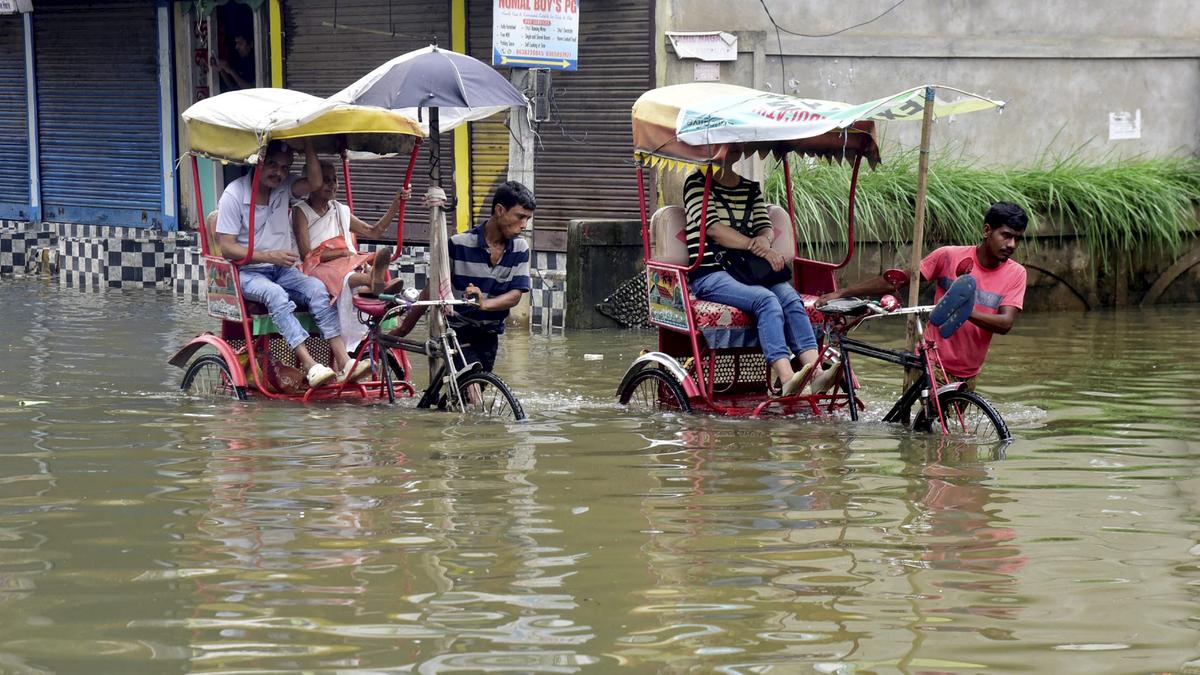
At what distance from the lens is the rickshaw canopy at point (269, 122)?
9.05 m

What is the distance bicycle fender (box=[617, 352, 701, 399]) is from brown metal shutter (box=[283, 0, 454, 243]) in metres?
5.98

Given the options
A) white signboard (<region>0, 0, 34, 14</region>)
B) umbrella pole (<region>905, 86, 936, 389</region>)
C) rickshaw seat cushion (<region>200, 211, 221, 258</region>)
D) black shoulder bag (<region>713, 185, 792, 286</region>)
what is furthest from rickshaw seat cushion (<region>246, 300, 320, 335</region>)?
white signboard (<region>0, 0, 34, 14</region>)

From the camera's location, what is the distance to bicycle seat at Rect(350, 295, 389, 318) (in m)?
9.18

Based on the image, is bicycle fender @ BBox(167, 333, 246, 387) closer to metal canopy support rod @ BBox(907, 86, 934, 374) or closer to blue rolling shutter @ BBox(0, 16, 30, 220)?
metal canopy support rod @ BBox(907, 86, 934, 374)

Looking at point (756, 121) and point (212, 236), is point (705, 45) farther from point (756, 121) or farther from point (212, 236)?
point (756, 121)

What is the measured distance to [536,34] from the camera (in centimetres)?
1330

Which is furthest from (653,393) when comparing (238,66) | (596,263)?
(238,66)

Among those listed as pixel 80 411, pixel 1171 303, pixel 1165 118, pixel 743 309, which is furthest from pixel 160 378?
pixel 1165 118

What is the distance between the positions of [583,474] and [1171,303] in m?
9.90

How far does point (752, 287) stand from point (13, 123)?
12427 mm

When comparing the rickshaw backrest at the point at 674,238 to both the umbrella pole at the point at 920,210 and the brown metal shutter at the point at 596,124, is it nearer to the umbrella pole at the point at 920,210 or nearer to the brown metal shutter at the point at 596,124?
the umbrella pole at the point at 920,210

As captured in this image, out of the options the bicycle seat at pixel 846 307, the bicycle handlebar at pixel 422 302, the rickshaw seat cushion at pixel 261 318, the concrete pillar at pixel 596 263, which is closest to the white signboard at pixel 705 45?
the concrete pillar at pixel 596 263

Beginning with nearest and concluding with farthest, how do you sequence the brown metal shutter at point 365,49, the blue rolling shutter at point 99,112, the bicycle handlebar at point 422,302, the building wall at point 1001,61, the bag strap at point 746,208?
the bicycle handlebar at point 422,302 < the bag strap at point 746,208 < the building wall at point 1001,61 < the brown metal shutter at point 365,49 < the blue rolling shutter at point 99,112

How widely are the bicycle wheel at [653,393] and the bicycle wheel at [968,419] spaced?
5.01 feet
